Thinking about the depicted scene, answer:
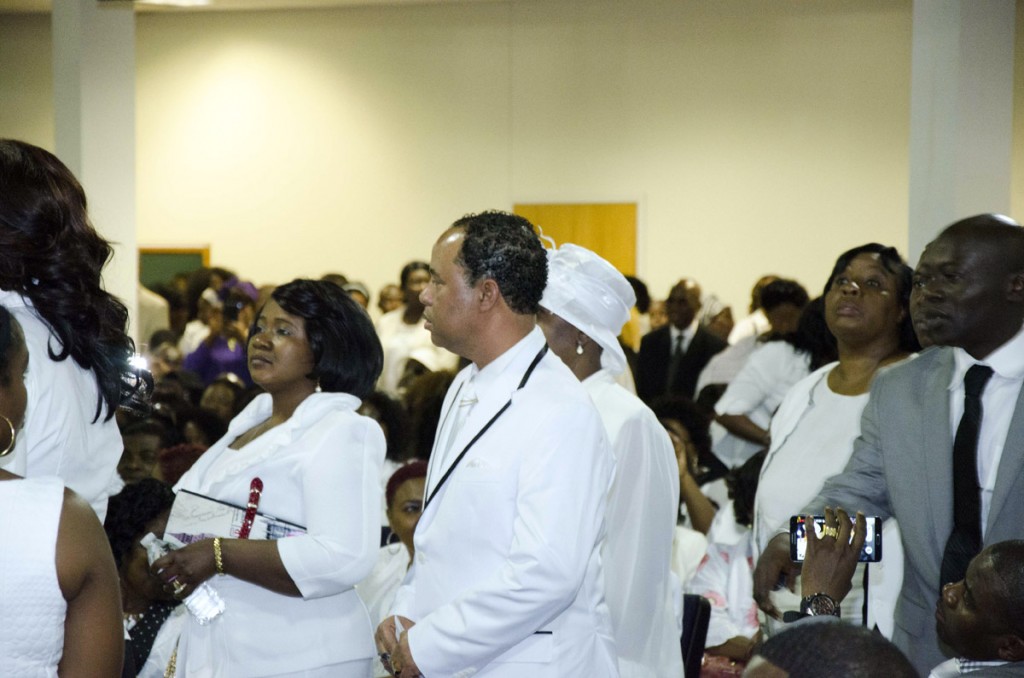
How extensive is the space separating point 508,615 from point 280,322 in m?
1.17

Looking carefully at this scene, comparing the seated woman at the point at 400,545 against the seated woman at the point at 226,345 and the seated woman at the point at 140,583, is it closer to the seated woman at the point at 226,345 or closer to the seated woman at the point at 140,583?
the seated woman at the point at 140,583

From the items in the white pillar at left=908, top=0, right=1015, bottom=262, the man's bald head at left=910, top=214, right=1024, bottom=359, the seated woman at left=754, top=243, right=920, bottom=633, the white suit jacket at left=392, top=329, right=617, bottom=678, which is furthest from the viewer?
the white pillar at left=908, top=0, right=1015, bottom=262

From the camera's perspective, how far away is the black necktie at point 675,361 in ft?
29.1

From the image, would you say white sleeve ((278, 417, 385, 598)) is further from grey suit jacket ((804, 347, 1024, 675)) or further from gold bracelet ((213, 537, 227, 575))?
grey suit jacket ((804, 347, 1024, 675))

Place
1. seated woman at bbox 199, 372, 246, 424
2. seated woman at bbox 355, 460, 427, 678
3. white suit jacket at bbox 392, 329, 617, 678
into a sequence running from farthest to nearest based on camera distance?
seated woman at bbox 199, 372, 246, 424
seated woman at bbox 355, 460, 427, 678
white suit jacket at bbox 392, 329, 617, 678

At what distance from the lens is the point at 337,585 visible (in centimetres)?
297

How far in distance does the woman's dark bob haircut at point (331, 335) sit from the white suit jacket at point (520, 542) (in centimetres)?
Answer: 70

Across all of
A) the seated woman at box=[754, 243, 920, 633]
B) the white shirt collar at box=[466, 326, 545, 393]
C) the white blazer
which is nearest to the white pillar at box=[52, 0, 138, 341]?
the seated woman at box=[754, 243, 920, 633]

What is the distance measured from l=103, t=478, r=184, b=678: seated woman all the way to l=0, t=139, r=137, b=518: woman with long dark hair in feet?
4.90

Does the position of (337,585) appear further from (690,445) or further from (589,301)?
(690,445)

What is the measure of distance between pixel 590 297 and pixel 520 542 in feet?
3.87

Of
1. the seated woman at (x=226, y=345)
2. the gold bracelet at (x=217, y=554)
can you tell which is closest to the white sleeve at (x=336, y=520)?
the gold bracelet at (x=217, y=554)

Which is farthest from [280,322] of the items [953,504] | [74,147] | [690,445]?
[74,147]

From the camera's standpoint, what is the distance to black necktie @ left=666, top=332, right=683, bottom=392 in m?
8.87
